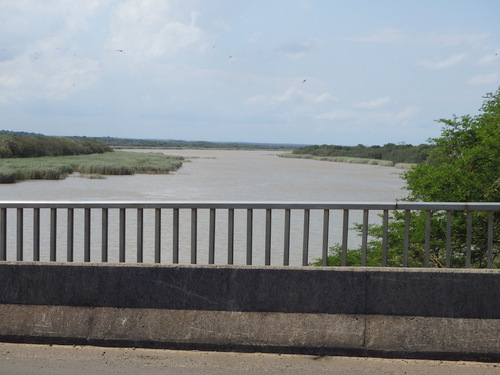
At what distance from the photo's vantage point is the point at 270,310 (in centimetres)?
579

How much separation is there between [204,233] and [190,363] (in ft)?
82.7

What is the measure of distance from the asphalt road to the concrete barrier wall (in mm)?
89

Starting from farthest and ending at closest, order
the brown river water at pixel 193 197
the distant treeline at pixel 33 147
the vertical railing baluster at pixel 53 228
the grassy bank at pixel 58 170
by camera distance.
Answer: the distant treeline at pixel 33 147 < the grassy bank at pixel 58 170 < the brown river water at pixel 193 197 < the vertical railing baluster at pixel 53 228

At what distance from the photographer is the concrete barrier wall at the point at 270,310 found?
566 centimetres

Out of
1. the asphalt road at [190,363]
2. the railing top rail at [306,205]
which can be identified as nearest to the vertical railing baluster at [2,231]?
the railing top rail at [306,205]

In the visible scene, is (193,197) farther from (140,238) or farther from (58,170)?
(140,238)

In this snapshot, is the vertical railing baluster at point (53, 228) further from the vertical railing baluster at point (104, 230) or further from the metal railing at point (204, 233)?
the vertical railing baluster at point (104, 230)

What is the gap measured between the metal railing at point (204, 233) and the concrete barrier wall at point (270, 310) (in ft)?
1.04

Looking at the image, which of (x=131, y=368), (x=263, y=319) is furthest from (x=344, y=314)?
(x=131, y=368)

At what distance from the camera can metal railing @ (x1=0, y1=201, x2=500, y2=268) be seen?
20.2ft

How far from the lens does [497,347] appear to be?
5578 millimetres

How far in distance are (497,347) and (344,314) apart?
1.18m

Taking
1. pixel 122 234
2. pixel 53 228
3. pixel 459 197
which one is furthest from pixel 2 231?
pixel 459 197

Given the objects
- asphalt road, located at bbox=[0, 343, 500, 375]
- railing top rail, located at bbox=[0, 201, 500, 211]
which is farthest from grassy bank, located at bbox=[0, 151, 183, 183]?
asphalt road, located at bbox=[0, 343, 500, 375]
